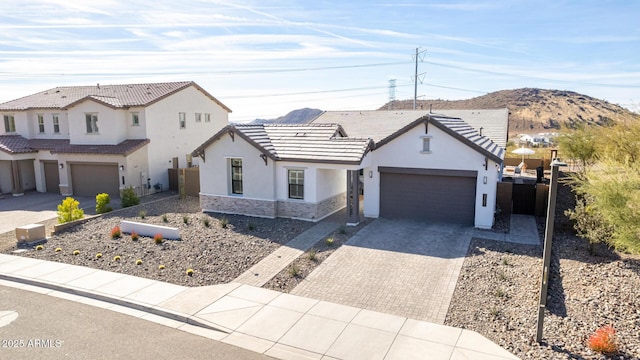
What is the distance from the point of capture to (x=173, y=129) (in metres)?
29.0

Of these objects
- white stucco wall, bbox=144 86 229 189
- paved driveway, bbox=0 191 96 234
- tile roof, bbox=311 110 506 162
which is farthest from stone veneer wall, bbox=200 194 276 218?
white stucco wall, bbox=144 86 229 189

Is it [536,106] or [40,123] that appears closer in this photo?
[40,123]

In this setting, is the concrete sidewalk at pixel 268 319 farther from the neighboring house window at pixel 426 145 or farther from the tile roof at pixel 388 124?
the tile roof at pixel 388 124

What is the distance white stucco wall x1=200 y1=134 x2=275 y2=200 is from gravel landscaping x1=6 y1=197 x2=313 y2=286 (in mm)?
1247

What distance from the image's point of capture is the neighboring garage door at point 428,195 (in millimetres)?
18109

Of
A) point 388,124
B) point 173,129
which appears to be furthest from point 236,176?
point 388,124

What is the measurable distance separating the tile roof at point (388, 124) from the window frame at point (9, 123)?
22.0 meters

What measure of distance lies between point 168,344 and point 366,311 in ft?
14.8

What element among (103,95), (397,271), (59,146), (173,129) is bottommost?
(397,271)

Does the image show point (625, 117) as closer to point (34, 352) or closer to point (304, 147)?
point (304, 147)

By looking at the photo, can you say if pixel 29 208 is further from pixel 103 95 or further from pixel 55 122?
pixel 103 95

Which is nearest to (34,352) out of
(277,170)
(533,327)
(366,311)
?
(366,311)

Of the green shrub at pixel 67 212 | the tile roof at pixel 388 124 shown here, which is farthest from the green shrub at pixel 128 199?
the tile roof at pixel 388 124

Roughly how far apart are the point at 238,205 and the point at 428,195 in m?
8.75
